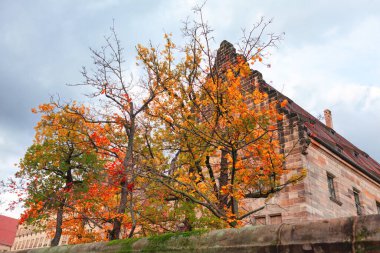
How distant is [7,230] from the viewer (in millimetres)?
89688

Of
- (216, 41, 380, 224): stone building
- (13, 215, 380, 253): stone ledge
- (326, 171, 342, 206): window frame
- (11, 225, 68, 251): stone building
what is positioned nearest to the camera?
(13, 215, 380, 253): stone ledge

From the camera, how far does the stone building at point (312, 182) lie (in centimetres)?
1454

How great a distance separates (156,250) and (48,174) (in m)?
18.2

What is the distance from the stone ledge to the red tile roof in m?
96.7

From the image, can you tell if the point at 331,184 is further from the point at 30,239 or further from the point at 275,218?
the point at 30,239

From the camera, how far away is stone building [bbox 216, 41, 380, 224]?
14539 millimetres

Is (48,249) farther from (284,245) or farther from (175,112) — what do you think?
(175,112)

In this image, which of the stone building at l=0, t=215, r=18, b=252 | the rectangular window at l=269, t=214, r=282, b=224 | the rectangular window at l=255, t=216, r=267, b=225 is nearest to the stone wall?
the rectangular window at l=269, t=214, r=282, b=224

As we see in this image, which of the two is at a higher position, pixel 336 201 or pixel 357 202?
pixel 357 202

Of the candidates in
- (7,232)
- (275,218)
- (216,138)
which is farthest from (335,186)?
(7,232)

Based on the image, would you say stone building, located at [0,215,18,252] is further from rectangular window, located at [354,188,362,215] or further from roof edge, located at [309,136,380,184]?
roof edge, located at [309,136,380,184]

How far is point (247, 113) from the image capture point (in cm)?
730

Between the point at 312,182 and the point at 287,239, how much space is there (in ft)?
44.3

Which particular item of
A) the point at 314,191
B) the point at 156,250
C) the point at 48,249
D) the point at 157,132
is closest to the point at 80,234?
the point at 157,132
